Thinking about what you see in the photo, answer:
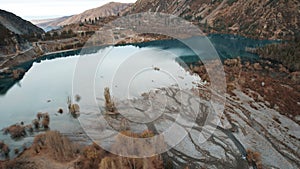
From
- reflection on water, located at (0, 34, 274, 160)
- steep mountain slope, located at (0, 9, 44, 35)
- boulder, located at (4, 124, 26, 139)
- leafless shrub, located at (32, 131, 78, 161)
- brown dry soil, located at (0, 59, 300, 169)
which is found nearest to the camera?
brown dry soil, located at (0, 59, 300, 169)

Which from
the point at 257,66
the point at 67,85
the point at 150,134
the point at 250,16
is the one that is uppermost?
the point at 250,16

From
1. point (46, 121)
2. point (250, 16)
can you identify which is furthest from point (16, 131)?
point (250, 16)

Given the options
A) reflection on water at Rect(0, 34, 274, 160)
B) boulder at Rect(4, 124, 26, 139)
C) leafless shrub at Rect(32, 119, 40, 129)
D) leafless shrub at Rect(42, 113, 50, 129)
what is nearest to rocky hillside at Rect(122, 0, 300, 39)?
reflection on water at Rect(0, 34, 274, 160)

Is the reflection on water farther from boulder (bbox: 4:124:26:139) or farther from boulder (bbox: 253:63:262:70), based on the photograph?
boulder (bbox: 253:63:262:70)

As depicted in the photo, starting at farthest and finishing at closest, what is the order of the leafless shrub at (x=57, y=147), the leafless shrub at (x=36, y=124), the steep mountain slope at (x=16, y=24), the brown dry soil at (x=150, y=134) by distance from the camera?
the steep mountain slope at (x=16, y=24), the leafless shrub at (x=36, y=124), the leafless shrub at (x=57, y=147), the brown dry soil at (x=150, y=134)

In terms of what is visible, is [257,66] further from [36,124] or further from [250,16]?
[250,16]

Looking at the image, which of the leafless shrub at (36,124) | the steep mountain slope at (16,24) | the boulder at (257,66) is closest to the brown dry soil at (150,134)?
the boulder at (257,66)

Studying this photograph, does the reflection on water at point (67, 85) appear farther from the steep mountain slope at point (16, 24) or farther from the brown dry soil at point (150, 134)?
the steep mountain slope at point (16, 24)

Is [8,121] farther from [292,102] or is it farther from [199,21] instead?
[199,21]
